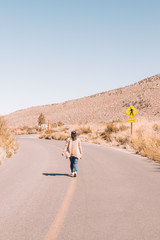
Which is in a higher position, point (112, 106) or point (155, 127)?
point (112, 106)

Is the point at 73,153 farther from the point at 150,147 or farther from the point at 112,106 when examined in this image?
the point at 112,106

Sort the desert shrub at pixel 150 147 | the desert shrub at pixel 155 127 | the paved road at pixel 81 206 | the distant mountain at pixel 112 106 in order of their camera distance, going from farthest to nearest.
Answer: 1. the distant mountain at pixel 112 106
2. the desert shrub at pixel 155 127
3. the desert shrub at pixel 150 147
4. the paved road at pixel 81 206

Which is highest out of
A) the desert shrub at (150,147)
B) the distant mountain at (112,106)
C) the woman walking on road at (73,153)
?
the distant mountain at (112,106)

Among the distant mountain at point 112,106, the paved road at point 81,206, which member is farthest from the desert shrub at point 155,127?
the distant mountain at point 112,106

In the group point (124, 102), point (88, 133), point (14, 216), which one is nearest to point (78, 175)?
point (14, 216)

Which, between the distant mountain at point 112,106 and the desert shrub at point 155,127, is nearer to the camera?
the desert shrub at point 155,127

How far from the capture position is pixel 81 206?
22.0 feet

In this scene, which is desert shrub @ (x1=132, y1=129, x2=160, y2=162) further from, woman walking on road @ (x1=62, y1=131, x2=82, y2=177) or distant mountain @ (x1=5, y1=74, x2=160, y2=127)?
distant mountain @ (x1=5, y1=74, x2=160, y2=127)

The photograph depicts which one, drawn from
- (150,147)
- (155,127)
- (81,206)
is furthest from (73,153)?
(155,127)

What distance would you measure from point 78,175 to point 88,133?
32.7 metres

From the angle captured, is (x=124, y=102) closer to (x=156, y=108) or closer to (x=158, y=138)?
(x=156, y=108)

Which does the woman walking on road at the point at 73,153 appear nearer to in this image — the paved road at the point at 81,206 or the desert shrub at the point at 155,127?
the paved road at the point at 81,206

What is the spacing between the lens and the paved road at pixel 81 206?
504 centimetres

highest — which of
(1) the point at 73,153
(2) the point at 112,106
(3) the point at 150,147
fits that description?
(2) the point at 112,106
